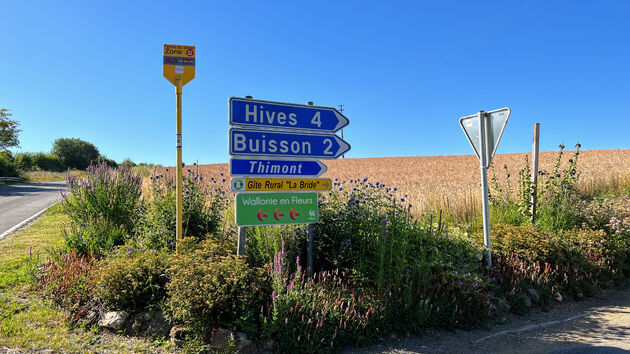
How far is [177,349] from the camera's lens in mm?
3686

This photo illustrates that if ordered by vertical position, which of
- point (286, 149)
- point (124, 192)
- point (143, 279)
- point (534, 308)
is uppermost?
point (286, 149)

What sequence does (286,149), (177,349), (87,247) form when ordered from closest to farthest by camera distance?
(177,349), (286,149), (87,247)

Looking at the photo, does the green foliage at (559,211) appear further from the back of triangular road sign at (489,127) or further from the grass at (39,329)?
the grass at (39,329)

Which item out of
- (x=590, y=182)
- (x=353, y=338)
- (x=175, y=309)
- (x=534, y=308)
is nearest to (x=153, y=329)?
(x=175, y=309)

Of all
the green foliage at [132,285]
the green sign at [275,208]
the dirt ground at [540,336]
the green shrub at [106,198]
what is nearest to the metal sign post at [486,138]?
the dirt ground at [540,336]

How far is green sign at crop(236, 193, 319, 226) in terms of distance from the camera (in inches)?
185

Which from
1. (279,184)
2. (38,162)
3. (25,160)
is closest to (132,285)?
(279,184)

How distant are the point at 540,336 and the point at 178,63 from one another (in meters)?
6.38

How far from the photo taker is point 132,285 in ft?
13.8

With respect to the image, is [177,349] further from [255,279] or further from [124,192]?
[124,192]

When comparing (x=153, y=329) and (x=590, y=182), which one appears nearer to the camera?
(x=153, y=329)

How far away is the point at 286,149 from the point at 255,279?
1950mm

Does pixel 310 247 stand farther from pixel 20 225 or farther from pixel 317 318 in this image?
pixel 20 225

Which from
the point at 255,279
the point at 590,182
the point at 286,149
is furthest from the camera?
the point at 590,182
